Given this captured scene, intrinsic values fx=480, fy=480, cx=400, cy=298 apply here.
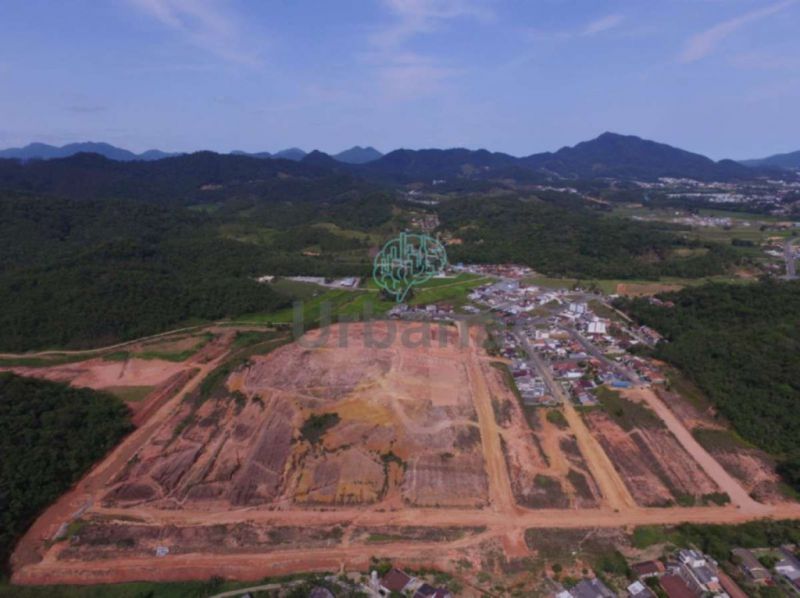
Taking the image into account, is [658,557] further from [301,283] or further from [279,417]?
[301,283]

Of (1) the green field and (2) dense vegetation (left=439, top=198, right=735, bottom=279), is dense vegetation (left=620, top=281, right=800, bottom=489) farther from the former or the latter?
(2) dense vegetation (left=439, top=198, right=735, bottom=279)

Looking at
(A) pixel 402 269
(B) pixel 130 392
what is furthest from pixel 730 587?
(A) pixel 402 269

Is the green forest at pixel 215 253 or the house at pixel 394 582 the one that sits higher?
the green forest at pixel 215 253

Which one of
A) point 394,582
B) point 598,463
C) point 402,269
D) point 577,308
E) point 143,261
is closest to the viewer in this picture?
point 394,582

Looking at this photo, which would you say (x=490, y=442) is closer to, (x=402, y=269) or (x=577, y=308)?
(x=577, y=308)

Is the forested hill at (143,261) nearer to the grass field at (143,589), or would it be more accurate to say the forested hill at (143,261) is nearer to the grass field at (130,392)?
the grass field at (130,392)

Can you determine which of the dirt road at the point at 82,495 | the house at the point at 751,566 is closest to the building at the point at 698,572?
the house at the point at 751,566
